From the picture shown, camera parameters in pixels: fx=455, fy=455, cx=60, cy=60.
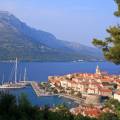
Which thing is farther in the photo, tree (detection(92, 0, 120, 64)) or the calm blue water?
the calm blue water

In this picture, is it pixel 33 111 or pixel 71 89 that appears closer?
pixel 33 111

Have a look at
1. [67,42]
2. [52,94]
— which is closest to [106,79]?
[52,94]

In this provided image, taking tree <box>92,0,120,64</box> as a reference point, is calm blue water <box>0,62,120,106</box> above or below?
below

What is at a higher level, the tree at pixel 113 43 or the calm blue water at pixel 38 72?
the tree at pixel 113 43

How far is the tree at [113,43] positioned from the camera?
7929 mm

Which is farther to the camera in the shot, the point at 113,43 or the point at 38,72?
the point at 38,72

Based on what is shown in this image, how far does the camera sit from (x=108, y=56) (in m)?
8.12

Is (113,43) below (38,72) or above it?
above

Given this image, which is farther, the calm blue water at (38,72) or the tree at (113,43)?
the calm blue water at (38,72)

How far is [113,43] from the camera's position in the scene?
27.0ft

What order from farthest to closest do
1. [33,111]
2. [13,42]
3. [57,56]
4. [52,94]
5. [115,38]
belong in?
[57,56] → [13,42] → [52,94] → [115,38] → [33,111]

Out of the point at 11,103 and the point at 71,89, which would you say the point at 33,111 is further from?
the point at 71,89

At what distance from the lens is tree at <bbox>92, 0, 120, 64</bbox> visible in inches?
312

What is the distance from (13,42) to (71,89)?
6102cm
